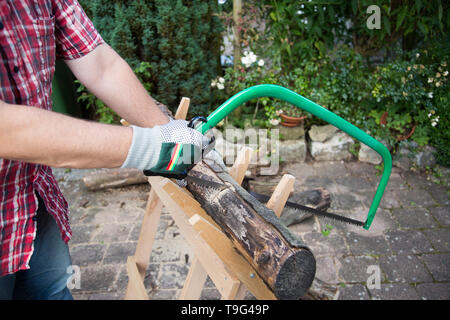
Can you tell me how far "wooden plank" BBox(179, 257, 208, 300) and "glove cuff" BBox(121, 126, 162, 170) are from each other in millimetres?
764

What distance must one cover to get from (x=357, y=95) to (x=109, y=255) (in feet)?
11.7

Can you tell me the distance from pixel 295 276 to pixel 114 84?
3.96ft

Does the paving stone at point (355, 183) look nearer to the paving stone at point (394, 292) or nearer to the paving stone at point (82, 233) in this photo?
the paving stone at point (394, 292)

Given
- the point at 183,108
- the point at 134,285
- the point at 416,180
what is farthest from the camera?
the point at 416,180

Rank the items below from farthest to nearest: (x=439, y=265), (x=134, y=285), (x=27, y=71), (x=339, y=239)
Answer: (x=339, y=239) < (x=439, y=265) < (x=134, y=285) < (x=27, y=71)

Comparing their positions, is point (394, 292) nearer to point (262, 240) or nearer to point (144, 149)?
point (262, 240)

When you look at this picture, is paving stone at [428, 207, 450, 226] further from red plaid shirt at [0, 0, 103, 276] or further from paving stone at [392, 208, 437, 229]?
red plaid shirt at [0, 0, 103, 276]

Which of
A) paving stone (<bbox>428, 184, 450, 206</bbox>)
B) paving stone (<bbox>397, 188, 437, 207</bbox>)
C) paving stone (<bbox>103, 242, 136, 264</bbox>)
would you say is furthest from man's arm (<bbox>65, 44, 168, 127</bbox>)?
paving stone (<bbox>428, 184, 450, 206</bbox>)

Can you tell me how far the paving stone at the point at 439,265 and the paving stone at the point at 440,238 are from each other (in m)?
0.08

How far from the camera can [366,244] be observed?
310 cm

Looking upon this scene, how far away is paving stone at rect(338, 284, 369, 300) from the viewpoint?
2607 millimetres

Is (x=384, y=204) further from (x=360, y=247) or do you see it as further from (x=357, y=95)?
(x=357, y=95)

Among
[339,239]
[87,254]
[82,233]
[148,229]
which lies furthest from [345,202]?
[82,233]

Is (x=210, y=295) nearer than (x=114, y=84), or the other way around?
(x=114, y=84)
